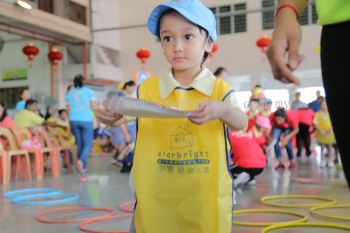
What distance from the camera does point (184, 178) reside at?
169 cm

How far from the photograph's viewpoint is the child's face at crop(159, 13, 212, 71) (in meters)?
1.74

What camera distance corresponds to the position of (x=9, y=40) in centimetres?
1675

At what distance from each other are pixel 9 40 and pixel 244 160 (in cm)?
1398

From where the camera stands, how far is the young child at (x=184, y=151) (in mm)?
1688

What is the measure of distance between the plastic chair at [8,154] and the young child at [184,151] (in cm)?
537

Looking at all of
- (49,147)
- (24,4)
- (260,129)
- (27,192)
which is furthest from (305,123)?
(24,4)

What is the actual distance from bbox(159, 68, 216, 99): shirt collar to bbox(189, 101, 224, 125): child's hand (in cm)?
22

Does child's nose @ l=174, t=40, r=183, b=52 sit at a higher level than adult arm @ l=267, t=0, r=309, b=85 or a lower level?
higher

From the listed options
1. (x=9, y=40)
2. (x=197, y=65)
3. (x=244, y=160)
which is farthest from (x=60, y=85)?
(x=197, y=65)

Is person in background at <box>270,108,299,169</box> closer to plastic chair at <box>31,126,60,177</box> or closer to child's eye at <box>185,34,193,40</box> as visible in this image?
plastic chair at <box>31,126,60,177</box>

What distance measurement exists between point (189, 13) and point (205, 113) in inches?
17.1

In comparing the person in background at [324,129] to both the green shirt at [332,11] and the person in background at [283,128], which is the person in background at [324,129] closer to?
the person in background at [283,128]

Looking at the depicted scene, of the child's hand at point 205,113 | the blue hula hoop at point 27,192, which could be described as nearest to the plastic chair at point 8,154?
the blue hula hoop at point 27,192

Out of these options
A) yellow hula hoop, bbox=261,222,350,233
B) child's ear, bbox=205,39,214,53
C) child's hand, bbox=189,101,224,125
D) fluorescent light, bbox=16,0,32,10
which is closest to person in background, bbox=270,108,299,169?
yellow hula hoop, bbox=261,222,350,233
